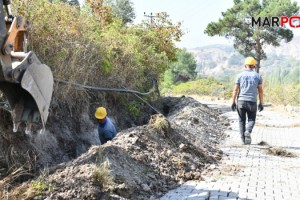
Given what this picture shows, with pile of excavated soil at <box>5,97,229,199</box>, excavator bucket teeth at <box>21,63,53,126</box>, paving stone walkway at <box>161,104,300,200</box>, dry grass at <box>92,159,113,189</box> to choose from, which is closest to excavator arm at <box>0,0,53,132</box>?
excavator bucket teeth at <box>21,63,53,126</box>

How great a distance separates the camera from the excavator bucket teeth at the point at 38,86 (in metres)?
3.76

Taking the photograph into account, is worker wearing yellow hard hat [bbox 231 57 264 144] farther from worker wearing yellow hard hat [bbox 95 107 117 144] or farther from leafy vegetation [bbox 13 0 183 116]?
leafy vegetation [bbox 13 0 183 116]

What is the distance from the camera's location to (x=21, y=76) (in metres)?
3.69

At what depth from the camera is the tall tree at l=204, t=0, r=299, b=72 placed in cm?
3912

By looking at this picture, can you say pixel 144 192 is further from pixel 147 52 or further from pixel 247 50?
pixel 247 50

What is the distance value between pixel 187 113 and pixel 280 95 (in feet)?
47.7

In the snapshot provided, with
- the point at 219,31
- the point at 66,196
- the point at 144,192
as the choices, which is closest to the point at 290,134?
the point at 144,192

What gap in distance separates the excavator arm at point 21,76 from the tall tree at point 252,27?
3636 cm

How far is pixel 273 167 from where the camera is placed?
25.9 feet

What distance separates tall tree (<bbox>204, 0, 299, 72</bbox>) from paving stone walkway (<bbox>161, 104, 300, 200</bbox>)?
98.2ft

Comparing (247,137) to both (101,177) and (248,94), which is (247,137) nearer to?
(248,94)

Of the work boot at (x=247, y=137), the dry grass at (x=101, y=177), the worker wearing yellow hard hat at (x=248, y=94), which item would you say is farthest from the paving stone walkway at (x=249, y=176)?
the dry grass at (x=101, y=177)

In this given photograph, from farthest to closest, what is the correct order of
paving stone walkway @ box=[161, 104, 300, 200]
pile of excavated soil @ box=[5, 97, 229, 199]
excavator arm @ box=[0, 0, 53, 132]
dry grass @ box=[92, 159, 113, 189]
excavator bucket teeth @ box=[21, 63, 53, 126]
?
paving stone walkway @ box=[161, 104, 300, 200] → dry grass @ box=[92, 159, 113, 189] → pile of excavated soil @ box=[5, 97, 229, 199] → excavator bucket teeth @ box=[21, 63, 53, 126] → excavator arm @ box=[0, 0, 53, 132]

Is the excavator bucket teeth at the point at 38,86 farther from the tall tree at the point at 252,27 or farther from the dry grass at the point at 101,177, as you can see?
the tall tree at the point at 252,27
